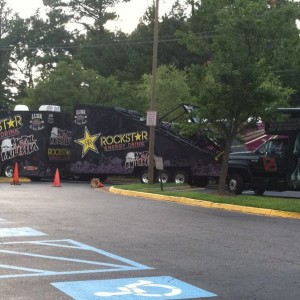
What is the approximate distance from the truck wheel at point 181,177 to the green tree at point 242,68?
657cm

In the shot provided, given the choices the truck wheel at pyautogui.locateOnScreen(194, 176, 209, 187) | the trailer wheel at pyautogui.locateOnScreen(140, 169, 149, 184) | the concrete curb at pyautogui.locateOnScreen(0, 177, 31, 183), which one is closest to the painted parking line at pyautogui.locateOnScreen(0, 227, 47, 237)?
the truck wheel at pyautogui.locateOnScreen(194, 176, 209, 187)

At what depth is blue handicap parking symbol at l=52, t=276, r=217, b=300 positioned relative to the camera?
6086 mm

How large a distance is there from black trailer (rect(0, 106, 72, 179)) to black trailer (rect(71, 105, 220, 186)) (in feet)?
4.79

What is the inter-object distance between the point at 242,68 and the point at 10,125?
1488 cm

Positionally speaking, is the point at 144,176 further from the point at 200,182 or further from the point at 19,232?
the point at 19,232

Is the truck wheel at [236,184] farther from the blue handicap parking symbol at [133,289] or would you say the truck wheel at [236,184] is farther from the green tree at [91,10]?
the green tree at [91,10]

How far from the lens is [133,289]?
6.40 meters

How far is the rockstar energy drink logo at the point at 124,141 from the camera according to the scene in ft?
83.8

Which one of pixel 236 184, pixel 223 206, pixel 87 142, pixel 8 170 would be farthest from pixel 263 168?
pixel 8 170

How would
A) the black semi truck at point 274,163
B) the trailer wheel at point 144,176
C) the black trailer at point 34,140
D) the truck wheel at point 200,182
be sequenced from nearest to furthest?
the black semi truck at point 274,163
the truck wheel at point 200,182
the trailer wheel at point 144,176
the black trailer at point 34,140

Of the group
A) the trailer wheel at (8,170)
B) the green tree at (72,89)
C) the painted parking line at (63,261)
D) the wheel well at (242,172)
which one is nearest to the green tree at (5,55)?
the green tree at (72,89)

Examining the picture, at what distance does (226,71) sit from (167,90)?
17.7 meters

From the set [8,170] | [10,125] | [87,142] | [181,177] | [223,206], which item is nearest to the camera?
[223,206]

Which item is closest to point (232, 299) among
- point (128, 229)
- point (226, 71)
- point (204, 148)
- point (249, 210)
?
point (128, 229)
